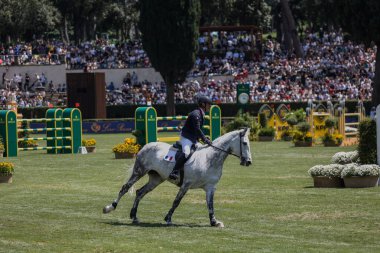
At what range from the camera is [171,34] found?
228ft

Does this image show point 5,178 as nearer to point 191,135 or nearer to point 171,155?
point 171,155

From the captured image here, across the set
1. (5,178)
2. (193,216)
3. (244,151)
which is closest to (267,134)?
(5,178)

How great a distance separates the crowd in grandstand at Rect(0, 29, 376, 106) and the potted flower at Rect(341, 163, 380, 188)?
4454cm

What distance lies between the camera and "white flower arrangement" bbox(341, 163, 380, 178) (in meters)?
24.9

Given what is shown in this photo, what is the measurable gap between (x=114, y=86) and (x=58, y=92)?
14.9 ft

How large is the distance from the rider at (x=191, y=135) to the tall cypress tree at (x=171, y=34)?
1974 inches

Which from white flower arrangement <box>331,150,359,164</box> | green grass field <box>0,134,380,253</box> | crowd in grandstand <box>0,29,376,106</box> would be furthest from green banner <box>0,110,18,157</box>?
crowd in grandstand <box>0,29,376,106</box>

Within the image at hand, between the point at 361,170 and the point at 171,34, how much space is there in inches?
1798

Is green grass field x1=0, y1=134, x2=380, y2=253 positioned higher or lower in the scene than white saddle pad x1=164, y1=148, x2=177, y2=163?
lower

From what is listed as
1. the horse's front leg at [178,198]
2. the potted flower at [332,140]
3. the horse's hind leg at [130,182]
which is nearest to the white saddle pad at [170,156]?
the horse's front leg at [178,198]

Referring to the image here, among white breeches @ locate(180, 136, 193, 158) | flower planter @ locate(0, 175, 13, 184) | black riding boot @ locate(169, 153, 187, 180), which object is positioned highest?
white breeches @ locate(180, 136, 193, 158)

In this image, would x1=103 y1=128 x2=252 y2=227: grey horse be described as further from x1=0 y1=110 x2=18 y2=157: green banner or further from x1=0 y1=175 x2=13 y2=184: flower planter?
x1=0 y1=110 x2=18 y2=157: green banner

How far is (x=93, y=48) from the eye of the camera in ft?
269

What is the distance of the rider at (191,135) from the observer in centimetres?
1908
